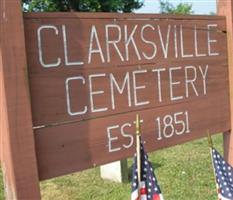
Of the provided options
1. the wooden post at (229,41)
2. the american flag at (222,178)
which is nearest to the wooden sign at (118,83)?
the wooden post at (229,41)

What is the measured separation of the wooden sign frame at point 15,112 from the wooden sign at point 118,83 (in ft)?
0.22

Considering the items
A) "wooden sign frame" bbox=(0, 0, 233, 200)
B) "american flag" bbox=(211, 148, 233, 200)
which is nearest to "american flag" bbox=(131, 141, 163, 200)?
"american flag" bbox=(211, 148, 233, 200)

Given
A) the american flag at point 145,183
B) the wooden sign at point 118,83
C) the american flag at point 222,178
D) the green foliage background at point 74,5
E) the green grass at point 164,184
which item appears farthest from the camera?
the green foliage background at point 74,5

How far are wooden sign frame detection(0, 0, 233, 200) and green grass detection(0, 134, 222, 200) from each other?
297 cm

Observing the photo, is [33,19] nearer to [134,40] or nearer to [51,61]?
[51,61]

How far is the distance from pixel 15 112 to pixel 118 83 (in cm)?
59

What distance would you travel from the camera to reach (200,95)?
2848mm

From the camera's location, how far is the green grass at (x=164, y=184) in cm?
502

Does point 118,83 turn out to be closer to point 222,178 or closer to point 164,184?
point 222,178

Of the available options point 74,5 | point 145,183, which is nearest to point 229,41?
point 145,183

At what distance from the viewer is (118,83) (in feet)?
7.93

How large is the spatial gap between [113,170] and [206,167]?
3.69ft

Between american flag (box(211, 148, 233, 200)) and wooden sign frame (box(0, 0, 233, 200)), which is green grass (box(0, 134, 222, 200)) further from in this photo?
wooden sign frame (box(0, 0, 233, 200))

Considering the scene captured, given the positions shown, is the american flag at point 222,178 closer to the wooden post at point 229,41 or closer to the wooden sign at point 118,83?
the wooden sign at point 118,83
